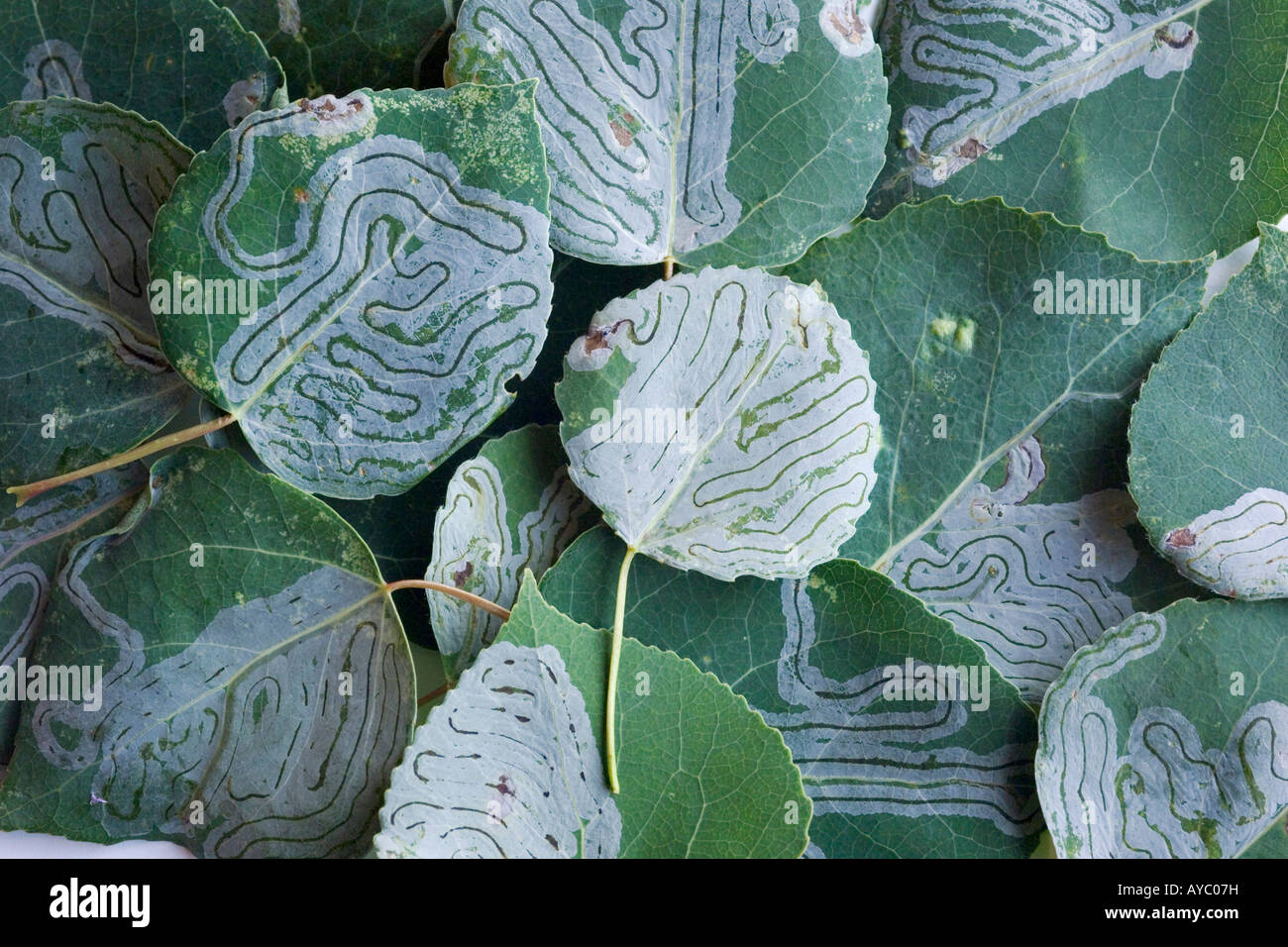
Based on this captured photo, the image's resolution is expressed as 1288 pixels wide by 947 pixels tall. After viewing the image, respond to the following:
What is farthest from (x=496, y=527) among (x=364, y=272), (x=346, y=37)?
(x=346, y=37)

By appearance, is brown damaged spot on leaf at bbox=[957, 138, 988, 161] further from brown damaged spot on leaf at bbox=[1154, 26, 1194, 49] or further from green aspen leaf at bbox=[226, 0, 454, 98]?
green aspen leaf at bbox=[226, 0, 454, 98]

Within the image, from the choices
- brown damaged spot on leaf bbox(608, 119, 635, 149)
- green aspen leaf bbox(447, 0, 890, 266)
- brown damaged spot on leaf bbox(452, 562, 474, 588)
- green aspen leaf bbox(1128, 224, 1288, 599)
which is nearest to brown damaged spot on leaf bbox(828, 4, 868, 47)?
green aspen leaf bbox(447, 0, 890, 266)

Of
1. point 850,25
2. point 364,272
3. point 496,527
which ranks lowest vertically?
point 496,527

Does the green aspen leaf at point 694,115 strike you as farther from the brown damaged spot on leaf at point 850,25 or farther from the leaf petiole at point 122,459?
the leaf petiole at point 122,459

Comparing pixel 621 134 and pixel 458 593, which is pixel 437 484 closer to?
pixel 458 593

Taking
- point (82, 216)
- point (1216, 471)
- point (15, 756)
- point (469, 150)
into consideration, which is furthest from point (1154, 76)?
point (15, 756)

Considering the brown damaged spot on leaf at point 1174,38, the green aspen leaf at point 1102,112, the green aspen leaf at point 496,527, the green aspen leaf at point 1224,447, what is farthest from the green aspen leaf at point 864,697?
the brown damaged spot on leaf at point 1174,38
